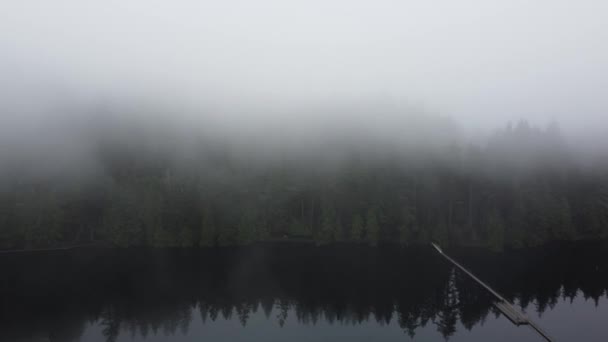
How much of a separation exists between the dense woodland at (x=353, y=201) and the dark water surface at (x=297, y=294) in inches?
140

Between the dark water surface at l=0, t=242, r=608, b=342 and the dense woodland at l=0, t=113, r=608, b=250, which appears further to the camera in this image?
the dense woodland at l=0, t=113, r=608, b=250

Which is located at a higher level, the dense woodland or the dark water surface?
the dense woodland

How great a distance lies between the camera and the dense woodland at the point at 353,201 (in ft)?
173

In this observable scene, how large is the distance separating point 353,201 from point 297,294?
902 inches

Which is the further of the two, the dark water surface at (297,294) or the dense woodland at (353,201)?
the dense woodland at (353,201)

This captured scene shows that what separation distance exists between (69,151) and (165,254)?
129ft

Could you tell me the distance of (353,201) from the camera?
185 feet

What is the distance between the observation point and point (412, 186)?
2179 inches

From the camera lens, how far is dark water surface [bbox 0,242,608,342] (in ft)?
98.3

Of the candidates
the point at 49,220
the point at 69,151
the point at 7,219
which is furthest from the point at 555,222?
the point at 69,151

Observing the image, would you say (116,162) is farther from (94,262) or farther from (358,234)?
(358,234)

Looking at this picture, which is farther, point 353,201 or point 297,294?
point 353,201

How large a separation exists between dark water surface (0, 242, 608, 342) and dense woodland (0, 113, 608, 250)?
357 cm

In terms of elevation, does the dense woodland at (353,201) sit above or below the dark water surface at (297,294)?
above
